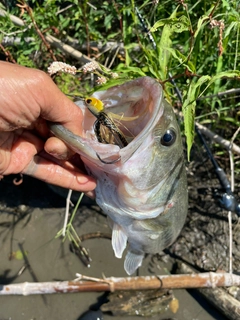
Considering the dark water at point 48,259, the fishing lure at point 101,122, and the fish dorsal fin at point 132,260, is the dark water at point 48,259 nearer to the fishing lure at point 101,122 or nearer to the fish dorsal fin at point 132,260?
the fish dorsal fin at point 132,260

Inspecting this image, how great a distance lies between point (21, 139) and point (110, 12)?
150 centimetres

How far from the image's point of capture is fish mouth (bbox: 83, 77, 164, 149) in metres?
1.56

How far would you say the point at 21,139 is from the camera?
2.02 metres

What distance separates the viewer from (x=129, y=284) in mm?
2912

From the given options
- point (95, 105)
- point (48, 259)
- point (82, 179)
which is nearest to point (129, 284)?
point (48, 259)

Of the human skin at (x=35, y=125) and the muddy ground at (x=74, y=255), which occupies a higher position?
the human skin at (x=35, y=125)

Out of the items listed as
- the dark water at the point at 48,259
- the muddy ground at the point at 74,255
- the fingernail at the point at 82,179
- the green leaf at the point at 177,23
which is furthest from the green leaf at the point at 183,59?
the dark water at the point at 48,259

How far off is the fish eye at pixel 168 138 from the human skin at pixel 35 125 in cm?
42

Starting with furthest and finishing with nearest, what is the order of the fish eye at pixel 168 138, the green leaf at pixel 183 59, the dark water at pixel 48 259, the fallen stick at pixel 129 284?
the dark water at pixel 48 259 < the fallen stick at pixel 129 284 < the green leaf at pixel 183 59 < the fish eye at pixel 168 138

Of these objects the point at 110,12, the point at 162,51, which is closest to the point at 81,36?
the point at 110,12

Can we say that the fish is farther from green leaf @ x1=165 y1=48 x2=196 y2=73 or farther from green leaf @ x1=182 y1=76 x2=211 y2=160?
green leaf @ x1=165 y1=48 x2=196 y2=73

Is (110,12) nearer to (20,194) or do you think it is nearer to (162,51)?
(162,51)

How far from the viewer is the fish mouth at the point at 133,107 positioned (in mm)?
1556

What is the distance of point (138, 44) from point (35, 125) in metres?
0.90
